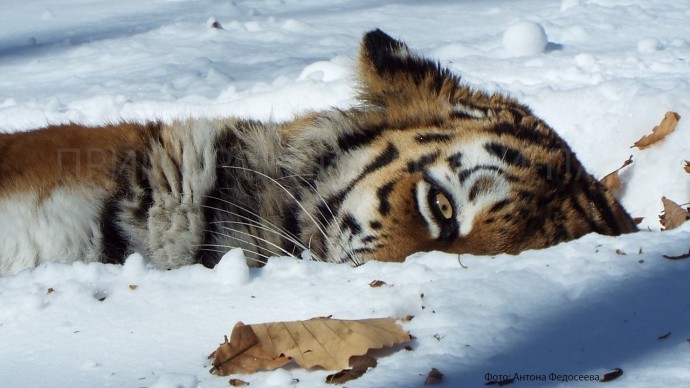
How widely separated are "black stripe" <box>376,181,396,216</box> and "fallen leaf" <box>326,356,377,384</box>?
0.99m

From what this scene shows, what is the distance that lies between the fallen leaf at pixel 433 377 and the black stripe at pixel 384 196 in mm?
1081

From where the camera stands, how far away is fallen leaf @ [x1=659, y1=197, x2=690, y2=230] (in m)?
3.16

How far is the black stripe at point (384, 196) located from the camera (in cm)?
258

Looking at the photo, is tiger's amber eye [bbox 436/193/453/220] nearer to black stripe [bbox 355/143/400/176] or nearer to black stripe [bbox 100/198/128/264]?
black stripe [bbox 355/143/400/176]

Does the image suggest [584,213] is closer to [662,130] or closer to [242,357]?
[662,130]

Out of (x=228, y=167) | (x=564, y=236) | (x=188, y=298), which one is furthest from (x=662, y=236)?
(x=228, y=167)

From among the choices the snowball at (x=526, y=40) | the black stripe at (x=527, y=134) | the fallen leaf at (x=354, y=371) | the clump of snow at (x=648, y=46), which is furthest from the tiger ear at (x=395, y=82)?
the clump of snow at (x=648, y=46)

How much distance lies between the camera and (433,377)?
1.50 m

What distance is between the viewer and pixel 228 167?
2.85 m

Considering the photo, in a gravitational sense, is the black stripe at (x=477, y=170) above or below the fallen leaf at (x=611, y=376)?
above

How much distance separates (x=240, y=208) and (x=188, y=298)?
2.51 ft

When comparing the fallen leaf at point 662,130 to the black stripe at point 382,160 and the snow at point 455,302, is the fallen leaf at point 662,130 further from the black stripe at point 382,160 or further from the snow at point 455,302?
the black stripe at point 382,160

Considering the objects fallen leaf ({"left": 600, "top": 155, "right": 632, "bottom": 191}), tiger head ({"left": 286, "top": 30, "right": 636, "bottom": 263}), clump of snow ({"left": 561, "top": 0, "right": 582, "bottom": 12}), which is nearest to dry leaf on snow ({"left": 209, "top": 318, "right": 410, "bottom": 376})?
tiger head ({"left": 286, "top": 30, "right": 636, "bottom": 263})

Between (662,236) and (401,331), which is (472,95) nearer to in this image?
(662,236)
